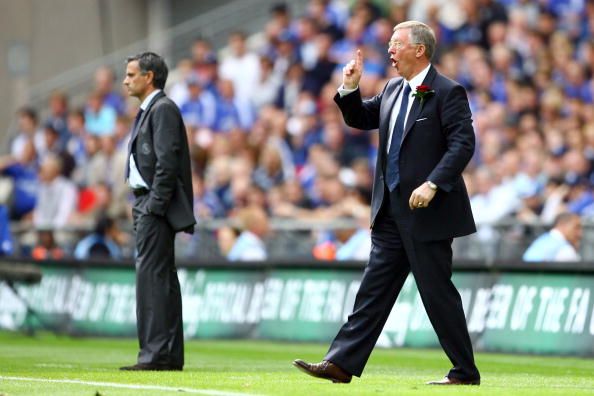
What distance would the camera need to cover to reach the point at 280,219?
69.2 ft

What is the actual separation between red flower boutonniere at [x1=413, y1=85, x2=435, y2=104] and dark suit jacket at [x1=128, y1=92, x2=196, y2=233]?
2647mm

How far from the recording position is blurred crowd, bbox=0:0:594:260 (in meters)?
19.4

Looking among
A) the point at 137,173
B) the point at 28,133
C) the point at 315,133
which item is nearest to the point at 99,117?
the point at 28,133

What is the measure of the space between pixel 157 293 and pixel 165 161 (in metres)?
1.06

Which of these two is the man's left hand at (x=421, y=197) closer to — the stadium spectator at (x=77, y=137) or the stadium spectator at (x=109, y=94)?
the stadium spectator at (x=77, y=137)

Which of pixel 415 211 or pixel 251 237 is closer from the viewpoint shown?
pixel 415 211

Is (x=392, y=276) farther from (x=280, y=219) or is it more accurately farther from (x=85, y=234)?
(x=85, y=234)

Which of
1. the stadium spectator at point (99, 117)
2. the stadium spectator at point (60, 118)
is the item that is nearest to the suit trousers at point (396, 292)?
the stadium spectator at point (99, 117)

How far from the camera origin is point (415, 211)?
10.3 m

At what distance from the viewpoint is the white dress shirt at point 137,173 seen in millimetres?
12391

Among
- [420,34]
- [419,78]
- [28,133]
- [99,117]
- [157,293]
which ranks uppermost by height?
[99,117]

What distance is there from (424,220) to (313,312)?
782 cm

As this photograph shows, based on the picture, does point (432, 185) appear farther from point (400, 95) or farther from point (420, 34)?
point (420, 34)

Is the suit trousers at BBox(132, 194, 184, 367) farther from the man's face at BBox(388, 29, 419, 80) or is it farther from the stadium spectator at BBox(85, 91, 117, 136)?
the stadium spectator at BBox(85, 91, 117, 136)
